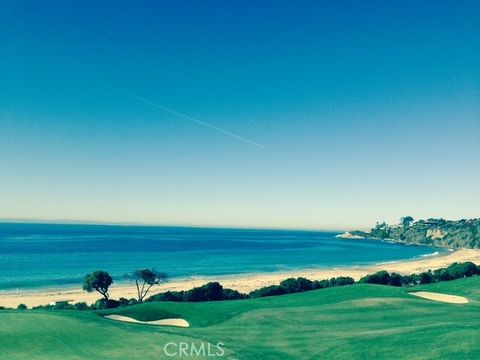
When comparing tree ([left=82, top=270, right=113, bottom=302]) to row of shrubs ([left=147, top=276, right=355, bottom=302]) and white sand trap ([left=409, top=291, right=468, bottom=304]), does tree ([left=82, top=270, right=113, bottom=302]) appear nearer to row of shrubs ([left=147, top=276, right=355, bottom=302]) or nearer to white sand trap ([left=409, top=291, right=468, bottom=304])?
row of shrubs ([left=147, top=276, right=355, bottom=302])

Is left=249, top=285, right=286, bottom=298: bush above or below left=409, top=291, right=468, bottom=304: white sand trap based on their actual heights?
below

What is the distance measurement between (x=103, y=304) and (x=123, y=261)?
7309 centimetres

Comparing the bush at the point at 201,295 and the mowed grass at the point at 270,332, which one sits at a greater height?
the mowed grass at the point at 270,332

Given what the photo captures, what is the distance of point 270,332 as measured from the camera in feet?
78.5

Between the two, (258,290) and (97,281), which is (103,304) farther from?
(258,290)

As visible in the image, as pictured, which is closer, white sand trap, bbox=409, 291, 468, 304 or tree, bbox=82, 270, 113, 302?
white sand trap, bbox=409, 291, 468, 304

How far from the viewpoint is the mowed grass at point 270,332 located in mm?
18469

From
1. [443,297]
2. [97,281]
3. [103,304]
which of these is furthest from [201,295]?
[443,297]

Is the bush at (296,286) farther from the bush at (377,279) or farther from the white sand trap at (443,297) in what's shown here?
the white sand trap at (443,297)

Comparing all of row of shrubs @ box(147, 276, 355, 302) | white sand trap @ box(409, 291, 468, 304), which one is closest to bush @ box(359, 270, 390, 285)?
row of shrubs @ box(147, 276, 355, 302)

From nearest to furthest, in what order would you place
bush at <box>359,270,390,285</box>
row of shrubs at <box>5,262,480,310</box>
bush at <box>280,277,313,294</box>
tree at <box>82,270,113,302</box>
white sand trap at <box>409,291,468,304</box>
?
white sand trap at <box>409,291,468,304</box>
row of shrubs at <box>5,262,480,310</box>
bush at <box>280,277,313,294</box>
tree at <box>82,270,113,302</box>
bush at <box>359,270,390,285</box>

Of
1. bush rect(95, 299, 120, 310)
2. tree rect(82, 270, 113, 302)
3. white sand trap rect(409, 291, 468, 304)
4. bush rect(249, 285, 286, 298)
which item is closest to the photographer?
white sand trap rect(409, 291, 468, 304)

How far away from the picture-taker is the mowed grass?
1847 cm

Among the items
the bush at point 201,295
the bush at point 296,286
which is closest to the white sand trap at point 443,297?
the bush at point 296,286
